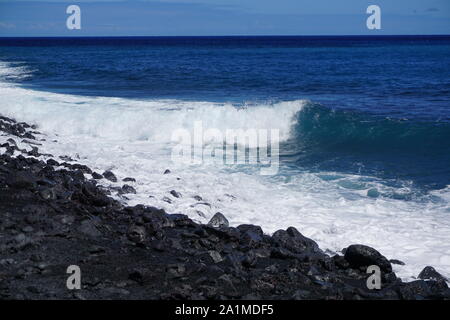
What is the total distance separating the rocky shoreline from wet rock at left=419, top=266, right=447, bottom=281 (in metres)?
0.01

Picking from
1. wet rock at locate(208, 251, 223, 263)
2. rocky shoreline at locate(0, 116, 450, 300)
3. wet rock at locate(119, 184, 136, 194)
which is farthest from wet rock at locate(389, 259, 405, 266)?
wet rock at locate(119, 184, 136, 194)

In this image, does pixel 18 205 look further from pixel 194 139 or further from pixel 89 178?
pixel 194 139

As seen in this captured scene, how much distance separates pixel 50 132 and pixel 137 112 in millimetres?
3274

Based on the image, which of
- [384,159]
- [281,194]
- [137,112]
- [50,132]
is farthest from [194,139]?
[281,194]

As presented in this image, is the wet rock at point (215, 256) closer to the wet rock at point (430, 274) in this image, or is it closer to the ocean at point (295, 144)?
the ocean at point (295, 144)

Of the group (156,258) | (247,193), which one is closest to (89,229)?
(156,258)

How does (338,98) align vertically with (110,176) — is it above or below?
above

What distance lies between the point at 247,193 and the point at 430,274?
455 centimetres

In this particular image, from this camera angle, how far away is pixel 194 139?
58.4 feet

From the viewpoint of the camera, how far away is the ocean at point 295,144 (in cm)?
943

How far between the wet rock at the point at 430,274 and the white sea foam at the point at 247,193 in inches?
6.3

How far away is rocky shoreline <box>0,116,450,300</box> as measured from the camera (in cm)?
620

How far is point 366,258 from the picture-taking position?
23.3 feet

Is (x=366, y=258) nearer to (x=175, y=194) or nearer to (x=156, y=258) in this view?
(x=156, y=258)
